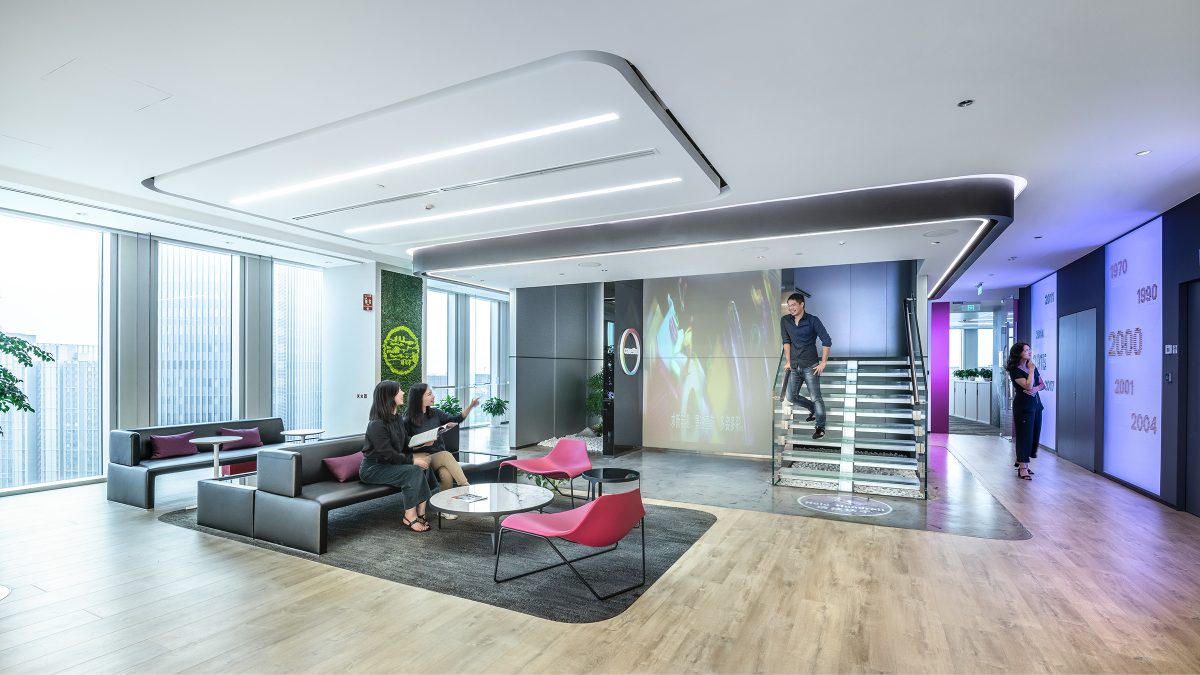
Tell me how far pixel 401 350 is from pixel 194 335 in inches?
114

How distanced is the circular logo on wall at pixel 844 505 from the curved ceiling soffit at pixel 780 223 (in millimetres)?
2852

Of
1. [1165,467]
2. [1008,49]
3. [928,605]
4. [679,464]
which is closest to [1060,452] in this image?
[1165,467]

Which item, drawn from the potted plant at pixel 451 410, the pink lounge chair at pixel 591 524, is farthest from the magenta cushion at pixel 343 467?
the pink lounge chair at pixel 591 524

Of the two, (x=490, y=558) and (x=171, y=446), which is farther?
(x=171, y=446)

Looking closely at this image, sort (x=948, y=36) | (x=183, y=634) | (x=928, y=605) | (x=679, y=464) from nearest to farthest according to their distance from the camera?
(x=948, y=36) → (x=183, y=634) → (x=928, y=605) → (x=679, y=464)

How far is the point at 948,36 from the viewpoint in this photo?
9.65 feet

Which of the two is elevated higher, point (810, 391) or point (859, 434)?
point (810, 391)

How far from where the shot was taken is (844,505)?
6184mm

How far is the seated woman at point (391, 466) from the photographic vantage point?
17.0 ft

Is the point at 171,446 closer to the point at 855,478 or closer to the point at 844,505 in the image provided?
the point at 844,505

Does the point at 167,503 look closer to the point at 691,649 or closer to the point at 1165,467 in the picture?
the point at 691,649

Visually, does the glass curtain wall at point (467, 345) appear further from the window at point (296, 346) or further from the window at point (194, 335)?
the window at point (194, 335)

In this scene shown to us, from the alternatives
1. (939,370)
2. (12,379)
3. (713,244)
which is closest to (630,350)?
(713,244)

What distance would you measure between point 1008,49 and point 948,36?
0.39m
